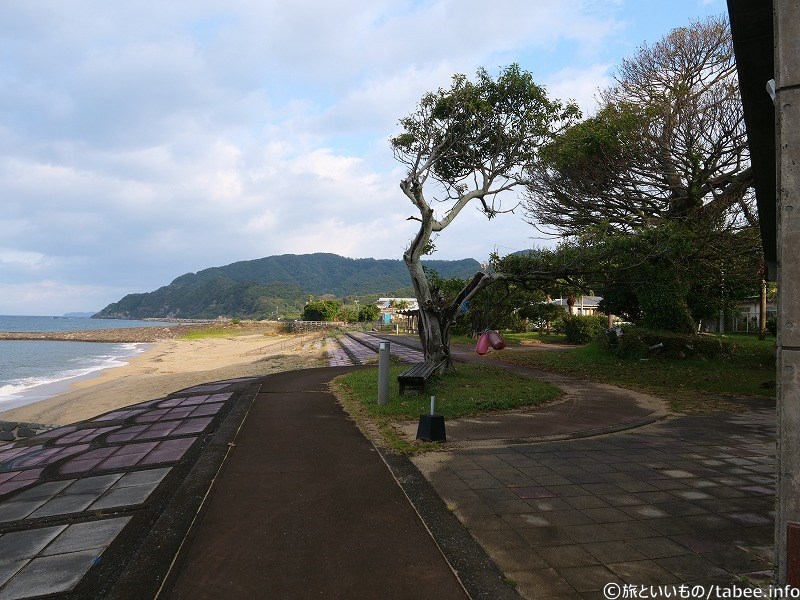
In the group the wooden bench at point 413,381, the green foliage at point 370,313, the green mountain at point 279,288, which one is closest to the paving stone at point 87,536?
the wooden bench at point 413,381

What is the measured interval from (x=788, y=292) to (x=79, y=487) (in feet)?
20.7

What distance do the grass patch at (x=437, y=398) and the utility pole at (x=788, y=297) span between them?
4040 millimetres

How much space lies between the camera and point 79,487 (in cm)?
501

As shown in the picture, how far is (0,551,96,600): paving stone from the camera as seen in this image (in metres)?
3.00

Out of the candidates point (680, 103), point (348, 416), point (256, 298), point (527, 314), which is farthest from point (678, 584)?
point (256, 298)

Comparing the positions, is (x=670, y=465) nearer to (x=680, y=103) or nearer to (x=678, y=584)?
(x=678, y=584)

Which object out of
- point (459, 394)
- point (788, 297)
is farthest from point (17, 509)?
point (459, 394)

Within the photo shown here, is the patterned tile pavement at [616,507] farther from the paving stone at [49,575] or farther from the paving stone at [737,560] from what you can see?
the paving stone at [49,575]

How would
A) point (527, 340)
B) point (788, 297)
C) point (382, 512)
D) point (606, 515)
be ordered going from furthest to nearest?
point (527, 340) < point (382, 512) < point (606, 515) < point (788, 297)

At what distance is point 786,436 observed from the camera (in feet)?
6.96

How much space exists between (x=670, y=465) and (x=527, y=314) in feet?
85.3

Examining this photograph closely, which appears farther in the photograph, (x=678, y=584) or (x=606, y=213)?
(x=606, y=213)

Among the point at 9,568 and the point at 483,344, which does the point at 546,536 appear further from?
the point at 483,344

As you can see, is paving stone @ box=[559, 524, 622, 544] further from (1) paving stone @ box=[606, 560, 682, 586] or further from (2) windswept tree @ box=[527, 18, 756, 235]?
(2) windswept tree @ box=[527, 18, 756, 235]
